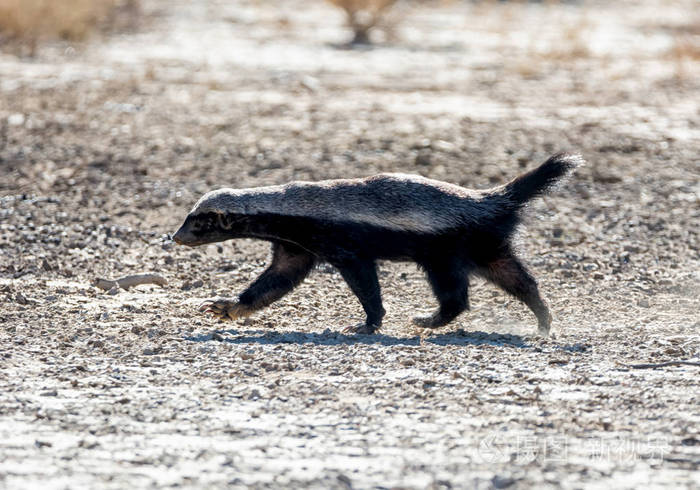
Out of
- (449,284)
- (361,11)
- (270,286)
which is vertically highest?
(361,11)

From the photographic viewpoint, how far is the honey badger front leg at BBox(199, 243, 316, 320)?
21.7 feet

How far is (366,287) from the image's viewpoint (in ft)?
20.6

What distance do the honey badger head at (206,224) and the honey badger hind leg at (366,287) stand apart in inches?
29.9

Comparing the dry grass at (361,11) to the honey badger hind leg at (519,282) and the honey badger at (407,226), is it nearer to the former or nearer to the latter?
the honey badger at (407,226)

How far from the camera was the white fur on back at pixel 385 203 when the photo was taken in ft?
20.2

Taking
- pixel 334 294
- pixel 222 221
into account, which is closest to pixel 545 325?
pixel 334 294

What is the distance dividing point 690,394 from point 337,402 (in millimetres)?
1575

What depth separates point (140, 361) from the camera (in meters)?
5.61

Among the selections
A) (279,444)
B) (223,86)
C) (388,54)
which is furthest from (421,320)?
(388,54)

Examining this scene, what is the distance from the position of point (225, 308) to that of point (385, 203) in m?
1.17

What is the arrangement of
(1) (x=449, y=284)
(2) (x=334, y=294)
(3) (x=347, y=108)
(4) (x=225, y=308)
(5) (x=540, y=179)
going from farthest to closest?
(3) (x=347, y=108), (2) (x=334, y=294), (4) (x=225, y=308), (5) (x=540, y=179), (1) (x=449, y=284)

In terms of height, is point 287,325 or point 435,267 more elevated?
point 435,267

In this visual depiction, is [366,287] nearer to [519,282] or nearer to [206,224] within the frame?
[519,282]

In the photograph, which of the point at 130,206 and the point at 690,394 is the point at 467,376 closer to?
the point at 690,394
